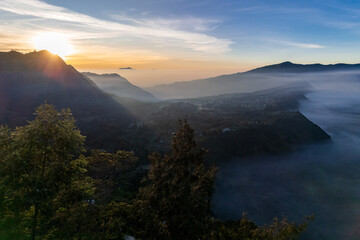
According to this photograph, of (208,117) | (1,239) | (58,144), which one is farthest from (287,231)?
(208,117)

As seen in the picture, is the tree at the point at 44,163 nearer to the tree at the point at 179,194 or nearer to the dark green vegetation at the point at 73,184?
the dark green vegetation at the point at 73,184

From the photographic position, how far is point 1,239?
20031mm

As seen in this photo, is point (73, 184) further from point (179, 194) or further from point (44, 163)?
point (179, 194)

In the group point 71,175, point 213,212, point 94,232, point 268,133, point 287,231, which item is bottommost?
point 213,212

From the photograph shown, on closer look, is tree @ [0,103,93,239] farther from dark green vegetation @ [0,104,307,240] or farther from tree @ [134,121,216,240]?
tree @ [134,121,216,240]

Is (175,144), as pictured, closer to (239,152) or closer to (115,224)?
(115,224)

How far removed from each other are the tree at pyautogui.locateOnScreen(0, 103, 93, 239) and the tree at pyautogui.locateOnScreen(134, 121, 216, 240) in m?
6.32

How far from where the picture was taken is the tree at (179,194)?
1888 cm

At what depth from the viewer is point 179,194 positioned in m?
18.6

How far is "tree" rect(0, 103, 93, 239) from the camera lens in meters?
17.4

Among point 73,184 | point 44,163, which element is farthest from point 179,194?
point 44,163

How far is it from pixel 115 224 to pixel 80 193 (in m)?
6.18

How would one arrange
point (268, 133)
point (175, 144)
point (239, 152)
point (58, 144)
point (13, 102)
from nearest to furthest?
point (58, 144) < point (175, 144) < point (239, 152) < point (268, 133) < point (13, 102)

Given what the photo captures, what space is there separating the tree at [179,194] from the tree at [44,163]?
6319mm
